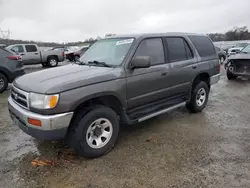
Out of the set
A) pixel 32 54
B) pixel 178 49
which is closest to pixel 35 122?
pixel 178 49

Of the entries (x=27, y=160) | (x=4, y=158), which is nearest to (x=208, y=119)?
(x=27, y=160)

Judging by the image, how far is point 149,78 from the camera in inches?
158

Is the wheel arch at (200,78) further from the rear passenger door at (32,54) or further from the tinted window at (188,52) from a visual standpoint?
the rear passenger door at (32,54)

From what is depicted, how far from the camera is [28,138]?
4.17 metres

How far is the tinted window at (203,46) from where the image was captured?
17.1ft

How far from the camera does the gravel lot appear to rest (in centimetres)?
288

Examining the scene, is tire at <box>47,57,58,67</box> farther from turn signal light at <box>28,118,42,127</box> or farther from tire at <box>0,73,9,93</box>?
turn signal light at <box>28,118,42,127</box>

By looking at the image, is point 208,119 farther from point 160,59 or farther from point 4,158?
point 4,158

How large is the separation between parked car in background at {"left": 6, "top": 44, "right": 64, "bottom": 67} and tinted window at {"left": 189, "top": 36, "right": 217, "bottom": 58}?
13.4 metres

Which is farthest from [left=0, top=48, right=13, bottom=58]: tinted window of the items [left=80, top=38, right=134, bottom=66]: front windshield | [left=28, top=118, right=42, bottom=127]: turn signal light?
[left=28, top=118, right=42, bottom=127]: turn signal light

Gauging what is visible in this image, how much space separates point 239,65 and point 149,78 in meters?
7.22

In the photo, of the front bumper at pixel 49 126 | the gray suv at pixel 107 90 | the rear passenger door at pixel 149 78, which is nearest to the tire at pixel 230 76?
the gray suv at pixel 107 90

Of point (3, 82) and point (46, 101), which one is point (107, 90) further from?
point (3, 82)

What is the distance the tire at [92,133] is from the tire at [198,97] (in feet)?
7.71
